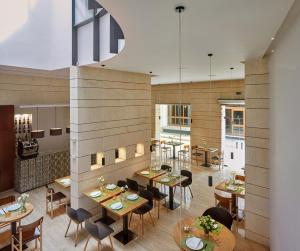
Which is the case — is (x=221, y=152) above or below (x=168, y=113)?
below

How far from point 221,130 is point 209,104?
5.10ft

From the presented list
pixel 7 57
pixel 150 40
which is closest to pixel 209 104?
pixel 150 40

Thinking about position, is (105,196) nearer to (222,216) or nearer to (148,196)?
(148,196)

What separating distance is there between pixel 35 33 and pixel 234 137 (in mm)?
13204

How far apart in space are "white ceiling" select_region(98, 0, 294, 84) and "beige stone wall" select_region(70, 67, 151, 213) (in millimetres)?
1868

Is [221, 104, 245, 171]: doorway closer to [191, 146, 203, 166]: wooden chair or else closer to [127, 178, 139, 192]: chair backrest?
[191, 146, 203, 166]: wooden chair

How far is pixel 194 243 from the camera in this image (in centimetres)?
386

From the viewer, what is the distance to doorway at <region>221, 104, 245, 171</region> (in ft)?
38.4

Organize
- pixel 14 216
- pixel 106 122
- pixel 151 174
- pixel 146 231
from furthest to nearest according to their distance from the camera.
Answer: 1. pixel 151 174
2. pixel 106 122
3. pixel 146 231
4. pixel 14 216

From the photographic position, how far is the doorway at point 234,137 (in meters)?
11.7

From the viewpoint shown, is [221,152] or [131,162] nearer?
[131,162]

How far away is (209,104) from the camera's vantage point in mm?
11562

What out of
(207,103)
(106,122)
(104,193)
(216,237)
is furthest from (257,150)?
(207,103)

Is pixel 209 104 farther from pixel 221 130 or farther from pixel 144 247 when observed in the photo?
pixel 144 247
